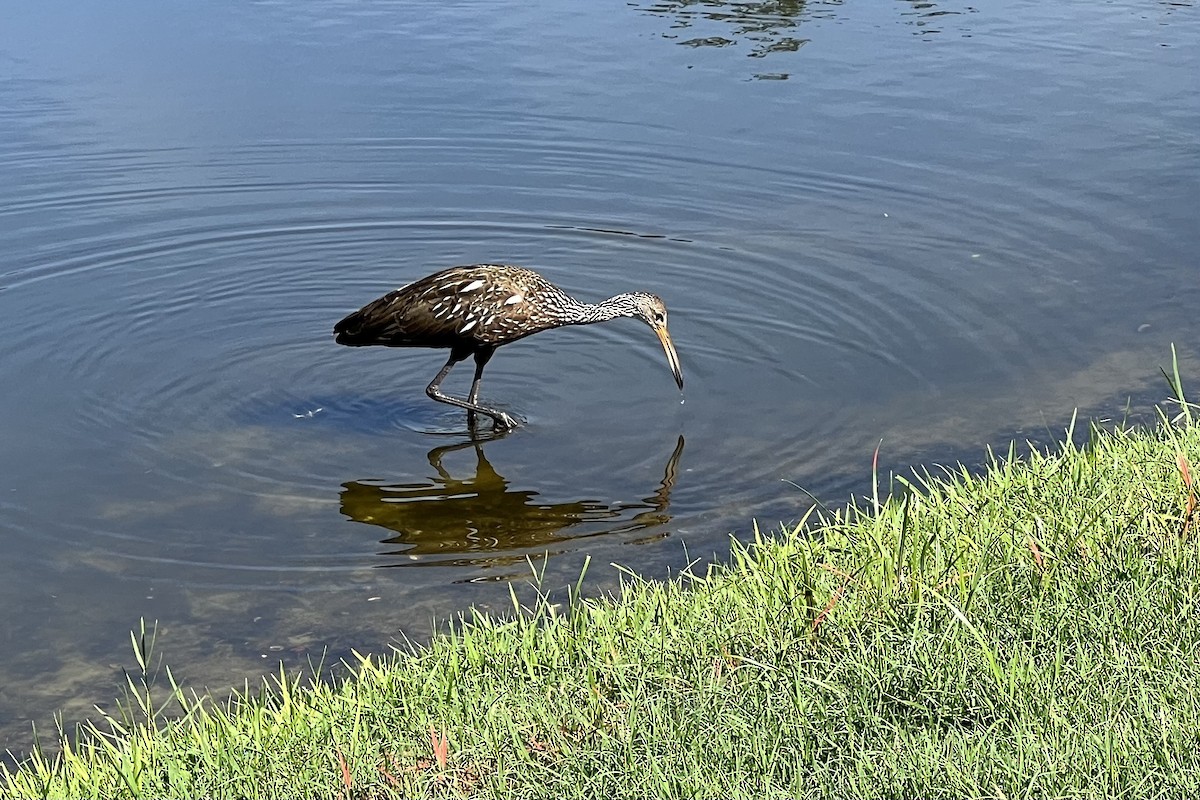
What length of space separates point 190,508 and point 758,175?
6195 mm

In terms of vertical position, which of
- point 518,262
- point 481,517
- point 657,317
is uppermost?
point 657,317

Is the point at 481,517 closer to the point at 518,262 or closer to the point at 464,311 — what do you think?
the point at 464,311

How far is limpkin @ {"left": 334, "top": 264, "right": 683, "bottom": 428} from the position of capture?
8.77m

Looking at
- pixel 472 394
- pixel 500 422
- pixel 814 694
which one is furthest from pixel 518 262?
pixel 814 694

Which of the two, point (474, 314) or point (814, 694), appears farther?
point (474, 314)

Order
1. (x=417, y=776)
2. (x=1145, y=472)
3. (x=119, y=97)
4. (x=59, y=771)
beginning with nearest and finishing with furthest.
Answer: (x=417, y=776) < (x=59, y=771) < (x=1145, y=472) < (x=119, y=97)

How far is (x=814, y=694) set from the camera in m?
4.51

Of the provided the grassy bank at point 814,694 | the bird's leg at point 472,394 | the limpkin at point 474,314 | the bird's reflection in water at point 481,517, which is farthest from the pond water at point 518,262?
the grassy bank at point 814,694

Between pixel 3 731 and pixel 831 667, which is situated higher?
pixel 831 667

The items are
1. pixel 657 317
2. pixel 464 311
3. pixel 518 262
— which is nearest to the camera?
pixel 464 311

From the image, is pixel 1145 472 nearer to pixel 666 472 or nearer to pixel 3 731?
pixel 666 472

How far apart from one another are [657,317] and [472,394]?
1.10m

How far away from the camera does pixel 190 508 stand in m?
7.72

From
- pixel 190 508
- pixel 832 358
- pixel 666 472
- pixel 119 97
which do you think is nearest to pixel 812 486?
pixel 666 472
